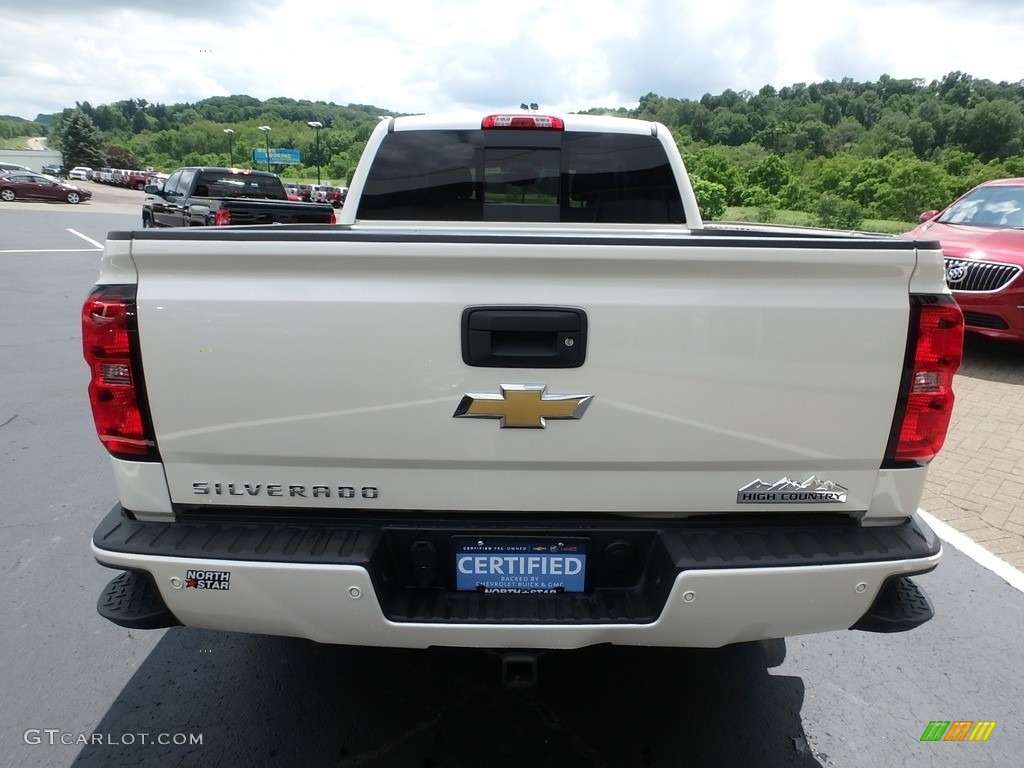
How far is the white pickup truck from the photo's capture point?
6.23 ft

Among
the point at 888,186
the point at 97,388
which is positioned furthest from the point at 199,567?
the point at 888,186

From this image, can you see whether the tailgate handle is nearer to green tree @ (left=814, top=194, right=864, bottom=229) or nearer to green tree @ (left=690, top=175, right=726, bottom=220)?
green tree @ (left=814, top=194, right=864, bottom=229)

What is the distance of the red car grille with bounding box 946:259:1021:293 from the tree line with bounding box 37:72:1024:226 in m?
20.0

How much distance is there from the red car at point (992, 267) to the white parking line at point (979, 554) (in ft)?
13.6

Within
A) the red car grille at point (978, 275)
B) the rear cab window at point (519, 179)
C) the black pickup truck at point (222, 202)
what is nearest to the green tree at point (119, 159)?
the black pickup truck at point (222, 202)

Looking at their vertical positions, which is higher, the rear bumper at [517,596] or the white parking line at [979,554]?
the rear bumper at [517,596]

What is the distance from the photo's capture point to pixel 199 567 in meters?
1.94

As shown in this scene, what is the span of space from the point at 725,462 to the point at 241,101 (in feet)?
518

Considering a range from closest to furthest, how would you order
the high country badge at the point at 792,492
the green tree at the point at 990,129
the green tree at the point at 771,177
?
the high country badge at the point at 792,492, the green tree at the point at 771,177, the green tree at the point at 990,129

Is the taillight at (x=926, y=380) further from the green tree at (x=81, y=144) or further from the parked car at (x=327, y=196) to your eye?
the green tree at (x=81, y=144)

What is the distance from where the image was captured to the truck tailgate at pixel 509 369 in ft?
6.21

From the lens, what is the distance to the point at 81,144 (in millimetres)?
89875

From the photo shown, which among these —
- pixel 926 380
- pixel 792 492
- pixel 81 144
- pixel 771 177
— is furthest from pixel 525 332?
pixel 81 144

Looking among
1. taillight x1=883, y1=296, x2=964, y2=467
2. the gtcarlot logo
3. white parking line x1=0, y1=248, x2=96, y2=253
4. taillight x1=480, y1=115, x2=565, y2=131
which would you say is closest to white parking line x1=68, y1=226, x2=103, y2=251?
white parking line x1=0, y1=248, x2=96, y2=253
